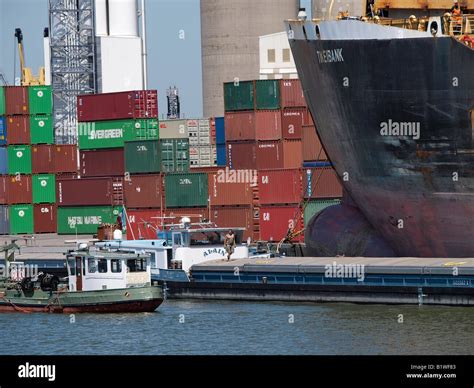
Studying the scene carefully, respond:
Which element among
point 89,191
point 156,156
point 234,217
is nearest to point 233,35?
point 89,191

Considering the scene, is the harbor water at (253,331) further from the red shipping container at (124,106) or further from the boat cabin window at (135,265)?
the red shipping container at (124,106)

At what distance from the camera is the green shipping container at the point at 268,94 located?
64375 mm

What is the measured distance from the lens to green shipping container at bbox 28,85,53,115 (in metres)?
75.5

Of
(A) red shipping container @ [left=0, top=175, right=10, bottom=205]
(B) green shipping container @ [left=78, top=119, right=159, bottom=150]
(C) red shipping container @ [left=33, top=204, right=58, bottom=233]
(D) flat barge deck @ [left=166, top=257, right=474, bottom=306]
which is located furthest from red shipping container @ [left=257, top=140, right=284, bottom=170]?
(D) flat barge deck @ [left=166, top=257, right=474, bottom=306]

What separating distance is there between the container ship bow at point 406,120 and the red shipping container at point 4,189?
3396 cm

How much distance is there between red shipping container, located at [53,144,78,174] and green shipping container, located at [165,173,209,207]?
52.5ft

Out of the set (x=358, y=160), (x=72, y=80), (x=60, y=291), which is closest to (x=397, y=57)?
(x=358, y=160)

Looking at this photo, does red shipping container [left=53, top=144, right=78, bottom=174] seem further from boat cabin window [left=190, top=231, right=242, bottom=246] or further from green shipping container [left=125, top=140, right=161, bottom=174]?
boat cabin window [left=190, top=231, right=242, bottom=246]

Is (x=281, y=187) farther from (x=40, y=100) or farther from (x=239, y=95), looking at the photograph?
(x=40, y=100)

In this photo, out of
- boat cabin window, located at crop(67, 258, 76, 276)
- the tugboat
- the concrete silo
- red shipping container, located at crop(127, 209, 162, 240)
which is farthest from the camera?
the concrete silo

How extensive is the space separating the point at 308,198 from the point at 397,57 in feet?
50.6

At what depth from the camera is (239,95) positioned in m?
65.0

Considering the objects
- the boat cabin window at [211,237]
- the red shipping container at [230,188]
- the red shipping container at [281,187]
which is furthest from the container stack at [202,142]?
the boat cabin window at [211,237]
